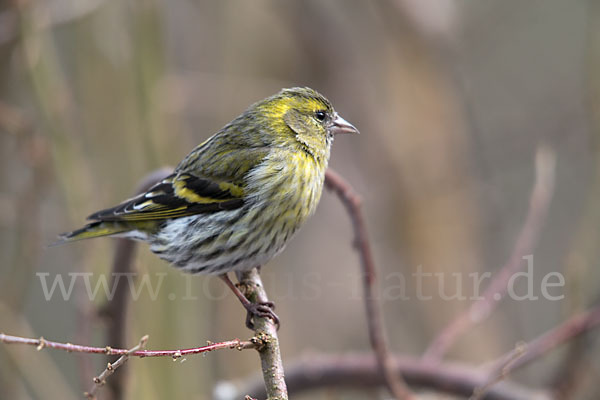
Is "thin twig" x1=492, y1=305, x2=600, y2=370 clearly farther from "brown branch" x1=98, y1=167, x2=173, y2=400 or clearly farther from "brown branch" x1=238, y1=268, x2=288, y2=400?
"brown branch" x1=98, y1=167, x2=173, y2=400

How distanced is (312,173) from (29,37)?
73.9 inches

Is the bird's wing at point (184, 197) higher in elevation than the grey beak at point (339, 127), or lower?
lower

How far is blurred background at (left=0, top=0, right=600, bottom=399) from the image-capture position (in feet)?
14.8

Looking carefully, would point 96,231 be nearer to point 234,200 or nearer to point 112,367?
point 234,200

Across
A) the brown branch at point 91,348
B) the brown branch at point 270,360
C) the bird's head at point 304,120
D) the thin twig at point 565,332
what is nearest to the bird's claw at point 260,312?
the brown branch at point 270,360

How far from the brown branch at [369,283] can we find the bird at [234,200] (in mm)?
336

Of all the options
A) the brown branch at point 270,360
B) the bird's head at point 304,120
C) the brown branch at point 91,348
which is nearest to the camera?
the brown branch at point 91,348

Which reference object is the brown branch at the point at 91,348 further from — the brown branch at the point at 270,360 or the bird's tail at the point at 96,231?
the bird's tail at the point at 96,231

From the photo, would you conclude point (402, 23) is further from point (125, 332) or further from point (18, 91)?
point (125, 332)

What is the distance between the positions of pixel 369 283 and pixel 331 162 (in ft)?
12.1

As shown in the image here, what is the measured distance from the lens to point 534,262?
26.2 ft

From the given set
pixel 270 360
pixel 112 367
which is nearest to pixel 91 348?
pixel 112 367

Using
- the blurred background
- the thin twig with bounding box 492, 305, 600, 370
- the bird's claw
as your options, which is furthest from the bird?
the thin twig with bounding box 492, 305, 600, 370

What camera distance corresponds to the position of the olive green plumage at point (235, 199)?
3.67 m
